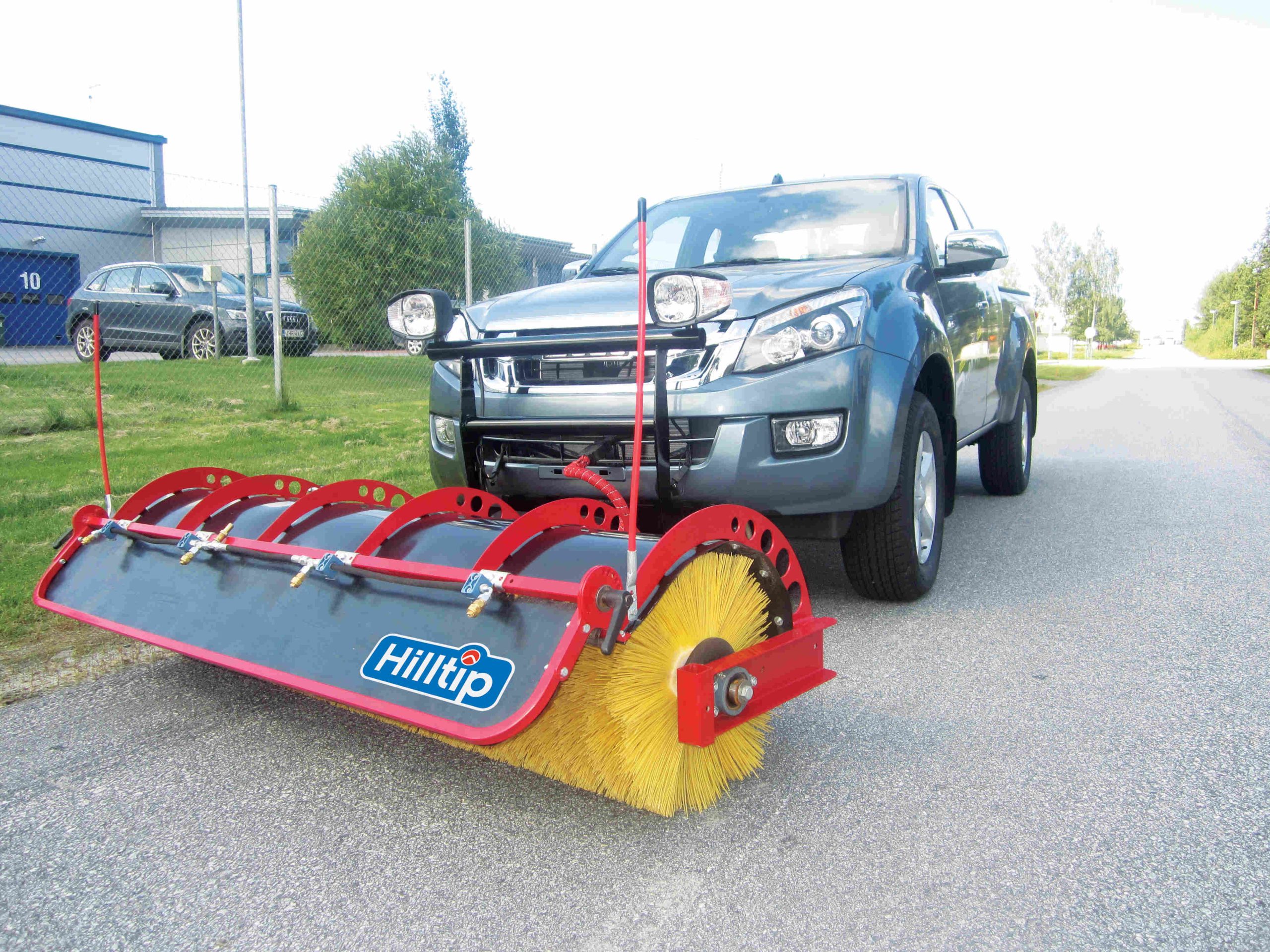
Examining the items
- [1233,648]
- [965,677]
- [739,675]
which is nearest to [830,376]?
[965,677]

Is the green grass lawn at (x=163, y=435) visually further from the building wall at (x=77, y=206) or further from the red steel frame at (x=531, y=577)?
the building wall at (x=77, y=206)

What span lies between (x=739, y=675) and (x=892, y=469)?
157 centimetres

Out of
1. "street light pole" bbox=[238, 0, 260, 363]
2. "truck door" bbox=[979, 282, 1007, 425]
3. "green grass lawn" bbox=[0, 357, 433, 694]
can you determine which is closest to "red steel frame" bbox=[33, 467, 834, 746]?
"green grass lawn" bbox=[0, 357, 433, 694]

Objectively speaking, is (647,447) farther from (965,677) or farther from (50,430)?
(50,430)

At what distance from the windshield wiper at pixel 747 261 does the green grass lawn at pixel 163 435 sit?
105 inches

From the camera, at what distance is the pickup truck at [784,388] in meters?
3.32

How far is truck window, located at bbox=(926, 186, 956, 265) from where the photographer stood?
4.50m

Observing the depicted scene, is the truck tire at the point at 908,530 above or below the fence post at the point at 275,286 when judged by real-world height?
below

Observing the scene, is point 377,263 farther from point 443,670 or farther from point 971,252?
point 443,670

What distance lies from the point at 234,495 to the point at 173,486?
1.09 feet

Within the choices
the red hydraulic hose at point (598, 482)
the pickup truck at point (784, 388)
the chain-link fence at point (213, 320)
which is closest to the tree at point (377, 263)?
the chain-link fence at point (213, 320)

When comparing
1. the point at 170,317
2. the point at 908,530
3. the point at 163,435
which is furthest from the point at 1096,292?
the point at 908,530

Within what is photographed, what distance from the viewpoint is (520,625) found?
2.13m

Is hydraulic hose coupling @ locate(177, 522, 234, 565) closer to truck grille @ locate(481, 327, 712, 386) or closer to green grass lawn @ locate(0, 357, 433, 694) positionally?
green grass lawn @ locate(0, 357, 433, 694)
